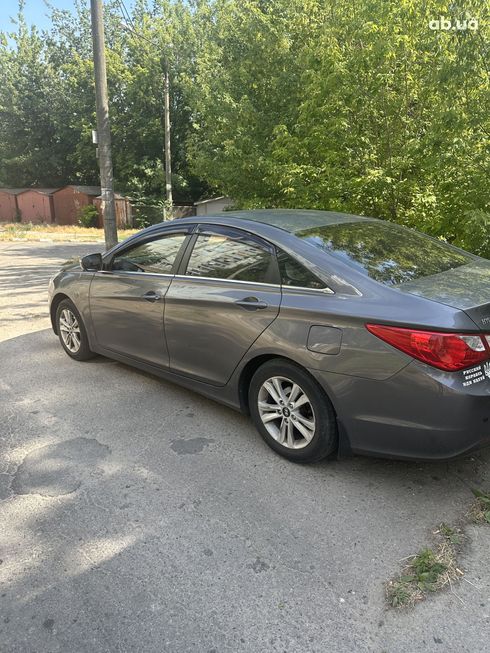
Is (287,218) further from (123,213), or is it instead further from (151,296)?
(123,213)

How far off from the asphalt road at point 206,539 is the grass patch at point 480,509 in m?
0.06

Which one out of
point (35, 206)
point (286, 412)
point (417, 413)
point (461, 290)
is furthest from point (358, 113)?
point (35, 206)

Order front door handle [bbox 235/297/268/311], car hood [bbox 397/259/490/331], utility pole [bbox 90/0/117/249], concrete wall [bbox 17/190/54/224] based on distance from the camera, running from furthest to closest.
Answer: concrete wall [bbox 17/190/54/224] < utility pole [bbox 90/0/117/249] < front door handle [bbox 235/297/268/311] < car hood [bbox 397/259/490/331]

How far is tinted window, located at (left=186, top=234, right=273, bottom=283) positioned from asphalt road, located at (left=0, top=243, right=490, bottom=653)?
1106 millimetres

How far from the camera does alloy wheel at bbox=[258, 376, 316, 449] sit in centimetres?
309

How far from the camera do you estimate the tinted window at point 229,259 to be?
3409 millimetres

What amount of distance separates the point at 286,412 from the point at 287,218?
1429 mm

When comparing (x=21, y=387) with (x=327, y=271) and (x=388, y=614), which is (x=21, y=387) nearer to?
(x=327, y=271)

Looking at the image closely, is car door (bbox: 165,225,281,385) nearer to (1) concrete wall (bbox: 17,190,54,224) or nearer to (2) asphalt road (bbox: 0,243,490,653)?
(2) asphalt road (bbox: 0,243,490,653)

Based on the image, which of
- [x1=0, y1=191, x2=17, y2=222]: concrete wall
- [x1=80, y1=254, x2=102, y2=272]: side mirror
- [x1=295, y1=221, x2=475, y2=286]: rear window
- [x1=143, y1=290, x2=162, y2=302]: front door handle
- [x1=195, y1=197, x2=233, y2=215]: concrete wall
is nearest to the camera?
[x1=295, y1=221, x2=475, y2=286]: rear window

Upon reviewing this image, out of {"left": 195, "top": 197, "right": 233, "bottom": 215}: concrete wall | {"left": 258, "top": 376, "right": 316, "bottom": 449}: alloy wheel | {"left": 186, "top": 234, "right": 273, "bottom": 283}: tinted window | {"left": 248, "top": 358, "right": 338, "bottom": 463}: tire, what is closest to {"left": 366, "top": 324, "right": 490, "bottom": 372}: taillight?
{"left": 248, "top": 358, "right": 338, "bottom": 463}: tire

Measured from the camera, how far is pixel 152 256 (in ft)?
14.0

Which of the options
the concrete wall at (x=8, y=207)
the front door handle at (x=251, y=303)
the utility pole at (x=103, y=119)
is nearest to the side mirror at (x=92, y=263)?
the front door handle at (x=251, y=303)

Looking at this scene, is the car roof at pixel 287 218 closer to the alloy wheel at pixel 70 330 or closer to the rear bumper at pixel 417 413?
the rear bumper at pixel 417 413
